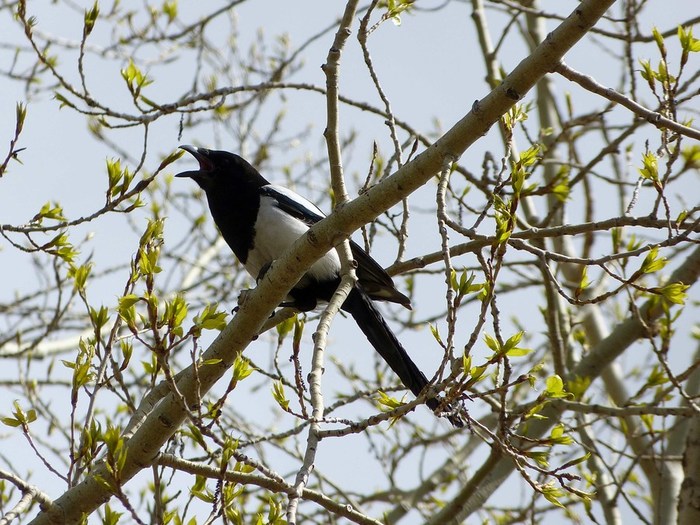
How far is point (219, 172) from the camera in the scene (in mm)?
5168

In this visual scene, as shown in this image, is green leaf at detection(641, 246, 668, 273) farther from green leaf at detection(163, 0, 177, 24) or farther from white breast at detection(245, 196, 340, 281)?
green leaf at detection(163, 0, 177, 24)

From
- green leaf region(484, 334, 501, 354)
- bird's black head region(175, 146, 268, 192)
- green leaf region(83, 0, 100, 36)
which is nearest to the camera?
green leaf region(484, 334, 501, 354)

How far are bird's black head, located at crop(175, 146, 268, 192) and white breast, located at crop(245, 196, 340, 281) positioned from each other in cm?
43

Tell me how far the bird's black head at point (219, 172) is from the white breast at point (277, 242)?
0.43 m

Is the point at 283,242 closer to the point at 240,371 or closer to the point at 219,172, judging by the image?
the point at 219,172

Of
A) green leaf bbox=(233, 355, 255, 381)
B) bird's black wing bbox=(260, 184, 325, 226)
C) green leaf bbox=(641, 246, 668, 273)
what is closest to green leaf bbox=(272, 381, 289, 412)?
green leaf bbox=(233, 355, 255, 381)

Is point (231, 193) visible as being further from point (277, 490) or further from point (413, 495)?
point (277, 490)

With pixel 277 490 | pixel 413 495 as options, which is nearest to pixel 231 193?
pixel 413 495

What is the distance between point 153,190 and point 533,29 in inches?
128

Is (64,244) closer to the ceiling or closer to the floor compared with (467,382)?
closer to the ceiling

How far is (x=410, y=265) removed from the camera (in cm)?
380

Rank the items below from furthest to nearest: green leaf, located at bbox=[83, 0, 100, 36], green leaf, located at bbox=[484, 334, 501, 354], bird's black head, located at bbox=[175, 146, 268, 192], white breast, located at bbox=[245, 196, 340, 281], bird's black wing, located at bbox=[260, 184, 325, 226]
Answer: bird's black head, located at bbox=[175, 146, 268, 192], bird's black wing, located at bbox=[260, 184, 325, 226], white breast, located at bbox=[245, 196, 340, 281], green leaf, located at bbox=[83, 0, 100, 36], green leaf, located at bbox=[484, 334, 501, 354]

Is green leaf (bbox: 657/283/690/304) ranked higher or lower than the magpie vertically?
lower

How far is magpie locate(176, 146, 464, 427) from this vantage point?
4312 mm
